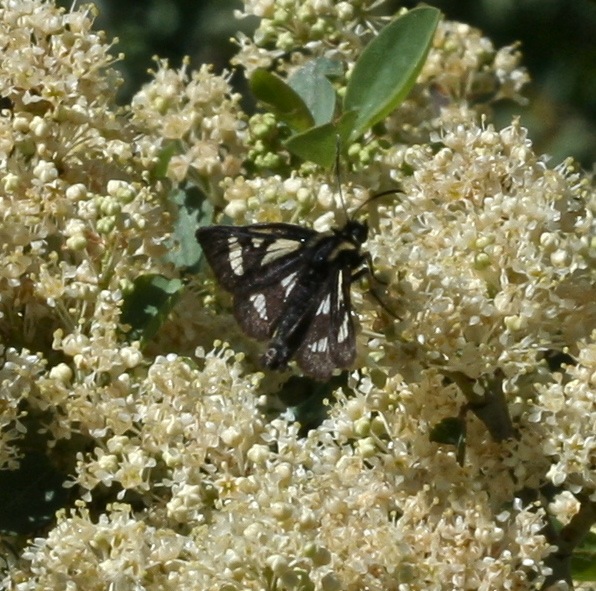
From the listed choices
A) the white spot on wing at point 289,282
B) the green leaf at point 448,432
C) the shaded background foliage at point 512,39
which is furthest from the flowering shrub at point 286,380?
the shaded background foliage at point 512,39

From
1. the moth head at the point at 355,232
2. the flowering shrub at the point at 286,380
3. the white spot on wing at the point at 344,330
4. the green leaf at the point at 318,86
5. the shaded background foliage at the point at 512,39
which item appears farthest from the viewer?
the shaded background foliage at the point at 512,39

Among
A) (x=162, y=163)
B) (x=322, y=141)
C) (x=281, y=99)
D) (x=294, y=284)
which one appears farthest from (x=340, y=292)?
(x=162, y=163)

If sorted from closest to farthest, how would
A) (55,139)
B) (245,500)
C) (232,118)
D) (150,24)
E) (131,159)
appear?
(245,500), (55,139), (131,159), (232,118), (150,24)

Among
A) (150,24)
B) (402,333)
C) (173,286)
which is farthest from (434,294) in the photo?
(150,24)

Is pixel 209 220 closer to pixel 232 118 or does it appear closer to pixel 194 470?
pixel 232 118

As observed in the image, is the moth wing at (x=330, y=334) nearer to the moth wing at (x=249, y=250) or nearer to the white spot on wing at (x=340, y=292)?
the white spot on wing at (x=340, y=292)
